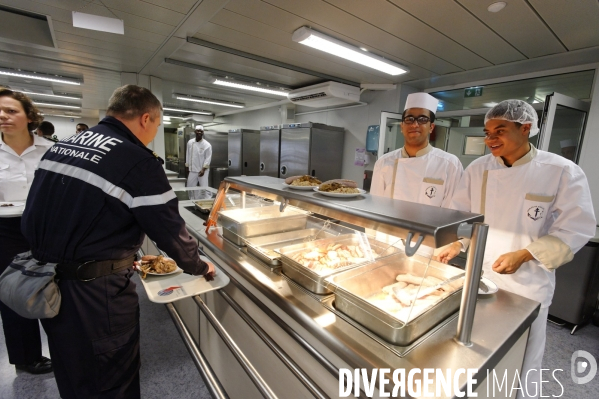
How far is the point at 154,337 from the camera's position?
2.64m

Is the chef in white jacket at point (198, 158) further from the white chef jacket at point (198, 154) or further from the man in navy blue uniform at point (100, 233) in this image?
the man in navy blue uniform at point (100, 233)

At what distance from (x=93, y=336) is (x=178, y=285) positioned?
43cm

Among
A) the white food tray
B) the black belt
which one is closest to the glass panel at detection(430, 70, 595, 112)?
the white food tray

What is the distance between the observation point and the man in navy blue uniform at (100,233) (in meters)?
1.25

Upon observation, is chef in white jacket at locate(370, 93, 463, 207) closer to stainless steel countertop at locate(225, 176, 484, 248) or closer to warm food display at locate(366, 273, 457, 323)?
stainless steel countertop at locate(225, 176, 484, 248)

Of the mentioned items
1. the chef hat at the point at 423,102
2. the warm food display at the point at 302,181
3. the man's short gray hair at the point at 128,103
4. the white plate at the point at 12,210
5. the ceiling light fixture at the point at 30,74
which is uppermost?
the ceiling light fixture at the point at 30,74

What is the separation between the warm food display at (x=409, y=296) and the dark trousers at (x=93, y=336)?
48.9 inches

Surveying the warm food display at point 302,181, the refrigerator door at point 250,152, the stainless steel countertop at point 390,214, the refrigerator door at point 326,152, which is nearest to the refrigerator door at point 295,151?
the refrigerator door at point 326,152

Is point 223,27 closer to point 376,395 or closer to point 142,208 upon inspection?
point 142,208

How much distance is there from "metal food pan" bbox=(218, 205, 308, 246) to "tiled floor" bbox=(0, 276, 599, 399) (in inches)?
47.5

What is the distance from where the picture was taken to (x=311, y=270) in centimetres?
133

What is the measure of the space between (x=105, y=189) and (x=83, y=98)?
961 centimetres

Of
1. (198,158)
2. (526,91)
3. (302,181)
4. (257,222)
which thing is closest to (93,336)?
(257,222)

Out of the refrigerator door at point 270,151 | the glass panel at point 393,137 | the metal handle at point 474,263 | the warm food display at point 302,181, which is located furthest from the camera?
the refrigerator door at point 270,151
